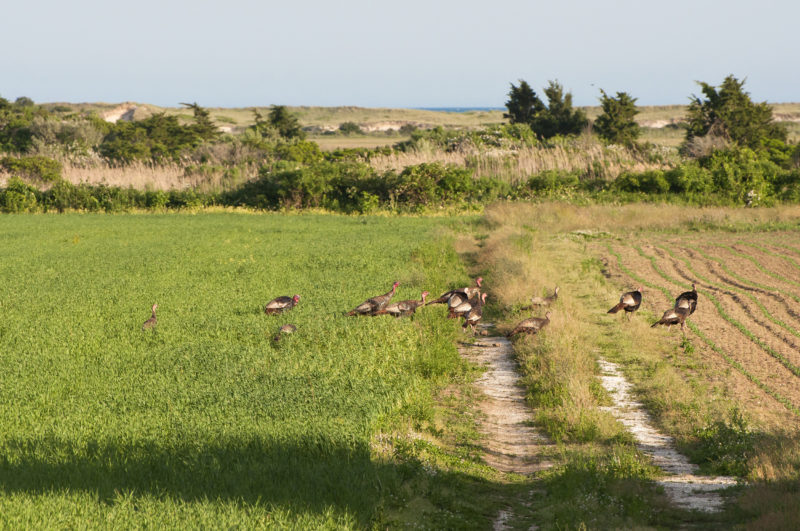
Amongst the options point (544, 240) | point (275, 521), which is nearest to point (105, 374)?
point (275, 521)

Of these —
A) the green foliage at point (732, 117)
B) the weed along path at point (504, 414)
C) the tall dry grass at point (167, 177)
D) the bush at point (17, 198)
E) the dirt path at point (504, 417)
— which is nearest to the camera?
the dirt path at point (504, 417)

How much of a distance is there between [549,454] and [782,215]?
2852 centimetres

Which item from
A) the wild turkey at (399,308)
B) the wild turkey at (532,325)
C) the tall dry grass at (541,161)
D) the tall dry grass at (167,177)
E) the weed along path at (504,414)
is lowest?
the weed along path at (504,414)

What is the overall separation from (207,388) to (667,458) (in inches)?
230

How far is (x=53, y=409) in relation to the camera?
9.31 m

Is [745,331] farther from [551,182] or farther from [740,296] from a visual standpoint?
[551,182]

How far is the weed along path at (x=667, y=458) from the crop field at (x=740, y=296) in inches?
56.9

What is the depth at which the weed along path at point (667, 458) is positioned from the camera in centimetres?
824

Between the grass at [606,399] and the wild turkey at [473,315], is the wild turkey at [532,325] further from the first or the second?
the wild turkey at [473,315]

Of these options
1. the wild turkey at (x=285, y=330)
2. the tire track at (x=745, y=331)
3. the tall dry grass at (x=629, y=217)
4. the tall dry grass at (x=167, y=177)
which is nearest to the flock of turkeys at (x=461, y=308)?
the tire track at (x=745, y=331)

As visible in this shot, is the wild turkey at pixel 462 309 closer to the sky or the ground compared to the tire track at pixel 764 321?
closer to the sky

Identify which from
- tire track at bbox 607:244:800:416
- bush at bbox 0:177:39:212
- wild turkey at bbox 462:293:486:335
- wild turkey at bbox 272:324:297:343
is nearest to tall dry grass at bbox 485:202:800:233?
tire track at bbox 607:244:800:416

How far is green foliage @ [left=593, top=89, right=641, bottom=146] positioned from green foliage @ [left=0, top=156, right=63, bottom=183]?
1515 inches

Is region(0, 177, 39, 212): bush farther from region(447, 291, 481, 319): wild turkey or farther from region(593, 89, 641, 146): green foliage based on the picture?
region(593, 89, 641, 146): green foliage
